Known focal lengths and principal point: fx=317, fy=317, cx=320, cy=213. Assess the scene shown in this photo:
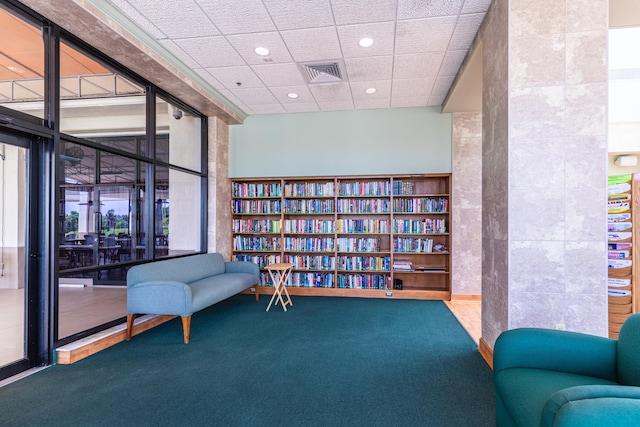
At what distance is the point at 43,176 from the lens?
3037 mm

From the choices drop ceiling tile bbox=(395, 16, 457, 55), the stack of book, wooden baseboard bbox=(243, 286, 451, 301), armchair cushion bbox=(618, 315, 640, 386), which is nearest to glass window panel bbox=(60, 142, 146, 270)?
wooden baseboard bbox=(243, 286, 451, 301)

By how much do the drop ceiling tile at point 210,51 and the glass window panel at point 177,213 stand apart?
1.64m

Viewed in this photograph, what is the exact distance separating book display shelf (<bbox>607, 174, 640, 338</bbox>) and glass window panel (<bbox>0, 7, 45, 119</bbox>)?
5.67 meters

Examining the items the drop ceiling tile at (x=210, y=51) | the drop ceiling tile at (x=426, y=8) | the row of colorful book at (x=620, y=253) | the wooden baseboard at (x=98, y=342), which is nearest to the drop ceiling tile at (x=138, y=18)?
the drop ceiling tile at (x=210, y=51)

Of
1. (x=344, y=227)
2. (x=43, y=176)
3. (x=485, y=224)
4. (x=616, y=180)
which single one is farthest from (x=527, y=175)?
(x=43, y=176)

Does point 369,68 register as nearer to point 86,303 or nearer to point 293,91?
point 293,91

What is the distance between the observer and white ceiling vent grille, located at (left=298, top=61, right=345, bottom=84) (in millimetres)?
4172

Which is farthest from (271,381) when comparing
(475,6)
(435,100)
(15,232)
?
(435,100)

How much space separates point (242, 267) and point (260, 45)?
3.32 metres

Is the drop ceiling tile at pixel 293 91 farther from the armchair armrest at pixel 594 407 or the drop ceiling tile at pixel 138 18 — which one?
the armchair armrest at pixel 594 407

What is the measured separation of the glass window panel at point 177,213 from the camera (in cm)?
465

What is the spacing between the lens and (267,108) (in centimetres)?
580

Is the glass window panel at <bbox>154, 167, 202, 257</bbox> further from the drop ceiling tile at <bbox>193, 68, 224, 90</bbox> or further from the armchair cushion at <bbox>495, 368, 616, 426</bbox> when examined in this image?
the armchair cushion at <bbox>495, 368, 616, 426</bbox>

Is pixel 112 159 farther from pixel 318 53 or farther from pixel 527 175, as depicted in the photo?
pixel 527 175
